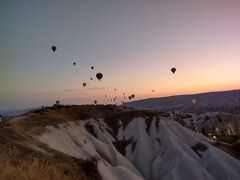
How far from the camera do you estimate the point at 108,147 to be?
64500 millimetres

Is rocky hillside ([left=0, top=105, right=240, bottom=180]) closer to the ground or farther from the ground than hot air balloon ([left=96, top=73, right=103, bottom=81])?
closer to the ground

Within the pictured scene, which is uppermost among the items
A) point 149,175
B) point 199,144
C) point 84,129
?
point 84,129

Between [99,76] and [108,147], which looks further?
[99,76]

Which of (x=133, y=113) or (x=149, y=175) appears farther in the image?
(x=133, y=113)

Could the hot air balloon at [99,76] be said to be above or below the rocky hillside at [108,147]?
above

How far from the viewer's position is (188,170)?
6294cm

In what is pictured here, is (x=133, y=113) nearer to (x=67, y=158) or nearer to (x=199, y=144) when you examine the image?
(x=199, y=144)

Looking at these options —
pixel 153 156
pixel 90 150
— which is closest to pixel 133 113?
pixel 153 156

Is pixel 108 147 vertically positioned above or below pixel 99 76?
below

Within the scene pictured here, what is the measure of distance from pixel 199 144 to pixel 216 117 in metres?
102

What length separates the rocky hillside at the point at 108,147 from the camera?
105 feet

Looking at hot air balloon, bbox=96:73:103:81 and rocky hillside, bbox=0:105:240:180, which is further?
hot air balloon, bbox=96:73:103:81

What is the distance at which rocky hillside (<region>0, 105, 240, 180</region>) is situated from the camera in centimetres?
3203

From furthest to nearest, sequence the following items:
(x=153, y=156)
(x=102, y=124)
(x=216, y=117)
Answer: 1. (x=216, y=117)
2. (x=102, y=124)
3. (x=153, y=156)
